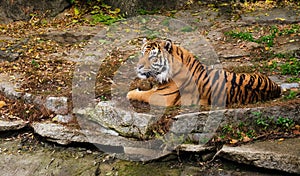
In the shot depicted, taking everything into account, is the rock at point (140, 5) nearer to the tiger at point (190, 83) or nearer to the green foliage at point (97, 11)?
the green foliage at point (97, 11)

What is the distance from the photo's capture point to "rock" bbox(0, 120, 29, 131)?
5965 mm

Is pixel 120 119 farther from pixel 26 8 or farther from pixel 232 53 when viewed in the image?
pixel 26 8

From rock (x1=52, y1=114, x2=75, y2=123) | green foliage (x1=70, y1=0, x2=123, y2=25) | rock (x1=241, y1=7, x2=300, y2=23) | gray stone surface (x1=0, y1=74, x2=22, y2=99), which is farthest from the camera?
green foliage (x1=70, y1=0, x2=123, y2=25)

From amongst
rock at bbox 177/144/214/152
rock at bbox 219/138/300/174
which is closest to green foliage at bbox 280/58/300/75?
rock at bbox 219/138/300/174

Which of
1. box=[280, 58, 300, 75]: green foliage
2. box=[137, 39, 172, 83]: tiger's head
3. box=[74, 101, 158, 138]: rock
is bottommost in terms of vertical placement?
box=[74, 101, 158, 138]: rock

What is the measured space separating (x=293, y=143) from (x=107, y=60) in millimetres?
4410

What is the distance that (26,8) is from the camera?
10.7 metres

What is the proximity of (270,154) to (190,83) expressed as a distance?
1.50m

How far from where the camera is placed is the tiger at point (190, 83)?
559 cm

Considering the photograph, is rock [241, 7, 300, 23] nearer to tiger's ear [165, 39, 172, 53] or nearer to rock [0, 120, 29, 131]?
tiger's ear [165, 39, 172, 53]

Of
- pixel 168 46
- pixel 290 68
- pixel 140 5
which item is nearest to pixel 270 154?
pixel 168 46

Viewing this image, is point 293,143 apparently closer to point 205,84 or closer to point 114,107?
point 205,84

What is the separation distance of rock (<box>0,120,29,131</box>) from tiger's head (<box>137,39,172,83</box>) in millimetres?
1811

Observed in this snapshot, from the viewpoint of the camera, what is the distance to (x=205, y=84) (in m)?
5.64
